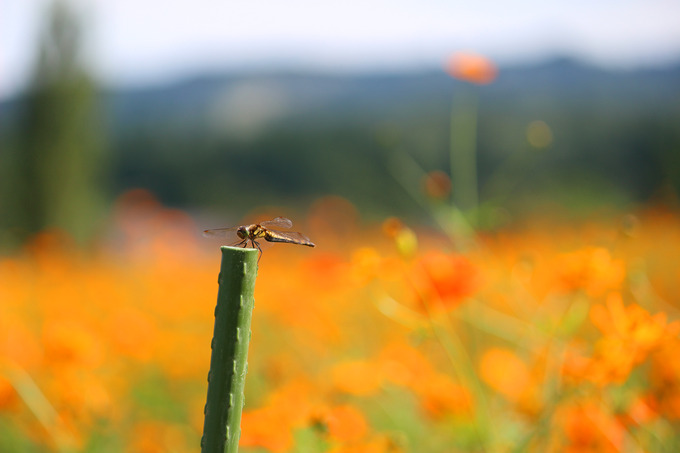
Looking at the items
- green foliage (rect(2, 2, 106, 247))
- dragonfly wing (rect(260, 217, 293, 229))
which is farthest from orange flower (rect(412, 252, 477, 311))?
green foliage (rect(2, 2, 106, 247))

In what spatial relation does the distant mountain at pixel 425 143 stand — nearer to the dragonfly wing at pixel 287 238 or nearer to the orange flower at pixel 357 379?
the orange flower at pixel 357 379

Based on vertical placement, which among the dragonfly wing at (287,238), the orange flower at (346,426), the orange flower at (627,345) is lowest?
the orange flower at (346,426)

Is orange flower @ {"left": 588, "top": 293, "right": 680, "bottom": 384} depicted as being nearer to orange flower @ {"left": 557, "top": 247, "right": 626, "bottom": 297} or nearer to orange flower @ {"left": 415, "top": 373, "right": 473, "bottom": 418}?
orange flower @ {"left": 557, "top": 247, "right": 626, "bottom": 297}

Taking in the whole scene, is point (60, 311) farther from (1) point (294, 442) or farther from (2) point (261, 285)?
(1) point (294, 442)

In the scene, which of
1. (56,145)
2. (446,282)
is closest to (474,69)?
(446,282)

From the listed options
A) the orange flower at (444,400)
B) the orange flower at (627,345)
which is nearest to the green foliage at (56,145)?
the orange flower at (444,400)

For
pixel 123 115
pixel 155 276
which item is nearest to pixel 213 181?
pixel 155 276
